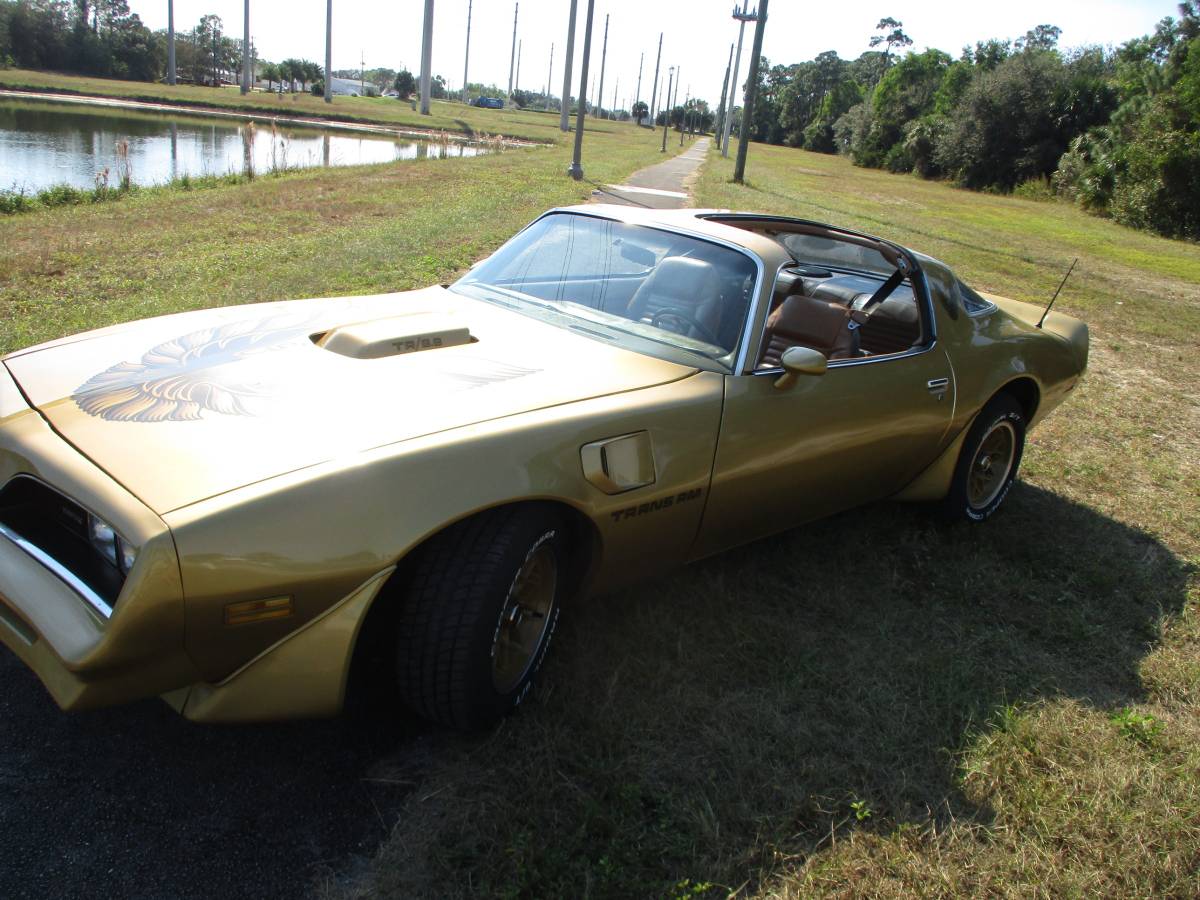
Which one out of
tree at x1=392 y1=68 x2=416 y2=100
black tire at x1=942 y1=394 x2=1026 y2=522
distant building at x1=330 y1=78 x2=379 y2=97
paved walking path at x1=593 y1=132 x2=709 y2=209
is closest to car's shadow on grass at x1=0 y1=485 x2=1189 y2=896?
black tire at x1=942 y1=394 x2=1026 y2=522

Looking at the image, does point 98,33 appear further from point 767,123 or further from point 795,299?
point 795,299

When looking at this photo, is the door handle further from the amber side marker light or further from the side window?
the amber side marker light

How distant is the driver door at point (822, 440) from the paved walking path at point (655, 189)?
8810 millimetres

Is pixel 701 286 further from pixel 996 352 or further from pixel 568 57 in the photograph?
pixel 568 57

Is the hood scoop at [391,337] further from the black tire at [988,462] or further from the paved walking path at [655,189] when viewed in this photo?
the paved walking path at [655,189]

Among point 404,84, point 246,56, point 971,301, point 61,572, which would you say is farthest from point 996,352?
point 404,84

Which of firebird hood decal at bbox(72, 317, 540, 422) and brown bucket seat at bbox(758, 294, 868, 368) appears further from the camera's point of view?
brown bucket seat at bbox(758, 294, 868, 368)

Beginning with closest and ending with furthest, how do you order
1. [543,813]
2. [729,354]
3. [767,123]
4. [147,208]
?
[543,813] < [729,354] < [147,208] < [767,123]

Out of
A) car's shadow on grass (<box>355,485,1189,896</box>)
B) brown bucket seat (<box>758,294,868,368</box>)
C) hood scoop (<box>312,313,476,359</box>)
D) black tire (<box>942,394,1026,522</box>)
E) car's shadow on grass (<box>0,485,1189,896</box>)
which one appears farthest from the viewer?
black tire (<box>942,394,1026,522</box>)

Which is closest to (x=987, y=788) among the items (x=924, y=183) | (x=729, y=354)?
(x=729, y=354)

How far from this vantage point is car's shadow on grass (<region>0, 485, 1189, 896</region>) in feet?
6.92

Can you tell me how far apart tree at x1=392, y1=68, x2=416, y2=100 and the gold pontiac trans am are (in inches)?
3746

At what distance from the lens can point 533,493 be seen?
2379 mm

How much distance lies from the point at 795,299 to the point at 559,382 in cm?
142
